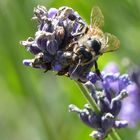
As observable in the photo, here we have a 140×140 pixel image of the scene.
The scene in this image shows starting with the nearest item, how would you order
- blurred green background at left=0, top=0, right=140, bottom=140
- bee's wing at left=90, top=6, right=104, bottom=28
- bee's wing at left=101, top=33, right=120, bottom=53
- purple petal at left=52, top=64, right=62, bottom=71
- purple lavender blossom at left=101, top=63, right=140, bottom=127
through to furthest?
purple petal at left=52, top=64, right=62, bottom=71
bee's wing at left=101, top=33, right=120, bottom=53
bee's wing at left=90, top=6, right=104, bottom=28
purple lavender blossom at left=101, top=63, right=140, bottom=127
blurred green background at left=0, top=0, right=140, bottom=140

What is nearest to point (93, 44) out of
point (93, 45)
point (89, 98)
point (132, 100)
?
point (93, 45)

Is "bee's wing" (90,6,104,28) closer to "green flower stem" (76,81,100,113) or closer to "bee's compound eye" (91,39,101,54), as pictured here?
"bee's compound eye" (91,39,101,54)

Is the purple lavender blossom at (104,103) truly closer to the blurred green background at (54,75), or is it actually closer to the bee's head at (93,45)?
the bee's head at (93,45)

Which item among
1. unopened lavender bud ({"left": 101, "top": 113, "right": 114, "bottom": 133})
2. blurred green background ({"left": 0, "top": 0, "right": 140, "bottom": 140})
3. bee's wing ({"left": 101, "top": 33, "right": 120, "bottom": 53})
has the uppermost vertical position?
blurred green background ({"left": 0, "top": 0, "right": 140, "bottom": 140})

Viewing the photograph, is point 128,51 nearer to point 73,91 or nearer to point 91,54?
point 73,91

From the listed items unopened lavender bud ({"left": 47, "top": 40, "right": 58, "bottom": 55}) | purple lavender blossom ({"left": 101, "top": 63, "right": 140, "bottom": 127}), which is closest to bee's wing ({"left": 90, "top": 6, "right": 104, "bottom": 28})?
unopened lavender bud ({"left": 47, "top": 40, "right": 58, "bottom": 55})

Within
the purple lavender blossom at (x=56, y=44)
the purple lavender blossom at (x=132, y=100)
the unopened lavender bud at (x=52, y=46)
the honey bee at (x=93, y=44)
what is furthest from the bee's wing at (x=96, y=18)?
the purple lavender blossom at (x=132, y=100)

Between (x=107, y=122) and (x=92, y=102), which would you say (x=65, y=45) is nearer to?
(x=92, y=102)
